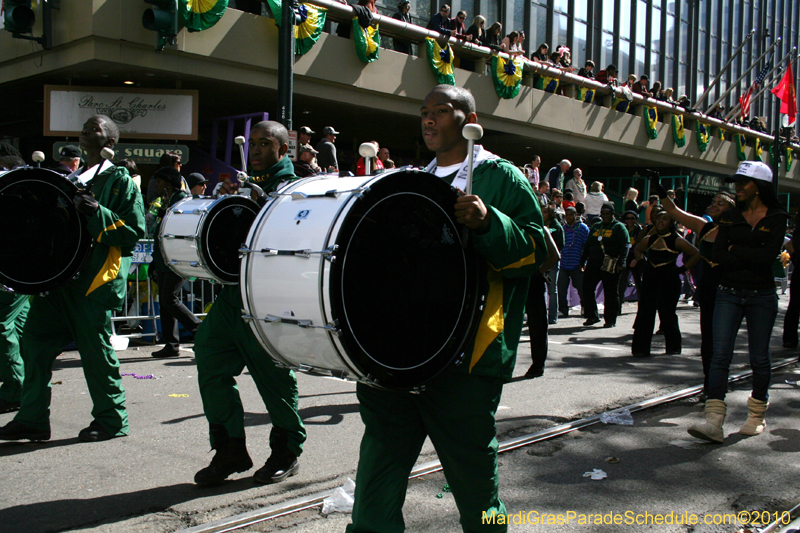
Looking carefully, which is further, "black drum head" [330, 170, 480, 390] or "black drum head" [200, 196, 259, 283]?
"black drum head" [200, 196, 259, 283]

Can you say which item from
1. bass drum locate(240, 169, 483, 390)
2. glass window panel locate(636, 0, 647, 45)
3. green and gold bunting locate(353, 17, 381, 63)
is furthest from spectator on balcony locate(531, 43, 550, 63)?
bass drum locate(240, 169, 483, 390)

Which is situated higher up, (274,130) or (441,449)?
(274,130)

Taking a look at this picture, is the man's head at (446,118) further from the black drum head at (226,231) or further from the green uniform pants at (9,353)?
the green uniform pants at (9,353)

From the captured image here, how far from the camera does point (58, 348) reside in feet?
16.5

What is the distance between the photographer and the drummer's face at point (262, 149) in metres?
4.36

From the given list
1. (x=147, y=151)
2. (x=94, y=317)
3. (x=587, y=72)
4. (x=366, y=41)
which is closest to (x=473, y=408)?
(x=94, y=317)

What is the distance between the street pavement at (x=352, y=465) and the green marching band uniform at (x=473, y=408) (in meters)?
0.95

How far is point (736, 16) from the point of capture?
3688cm

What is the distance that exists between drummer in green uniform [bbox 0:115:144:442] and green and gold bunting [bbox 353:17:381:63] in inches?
460

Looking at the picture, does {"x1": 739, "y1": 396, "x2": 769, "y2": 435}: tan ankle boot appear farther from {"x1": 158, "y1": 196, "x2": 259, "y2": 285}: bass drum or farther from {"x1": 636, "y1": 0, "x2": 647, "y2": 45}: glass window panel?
{"x1": 636, "y1": 0, "x2": 647, "y2": 45}: glass window panel

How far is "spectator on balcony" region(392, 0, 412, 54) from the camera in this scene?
17.1 meters

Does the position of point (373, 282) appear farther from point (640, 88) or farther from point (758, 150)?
point (758, 150)

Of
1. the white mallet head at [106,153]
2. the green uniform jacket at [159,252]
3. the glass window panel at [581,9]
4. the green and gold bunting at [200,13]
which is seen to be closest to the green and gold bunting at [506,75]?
the glass window panel at [581,9]

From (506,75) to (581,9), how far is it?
895 cm
